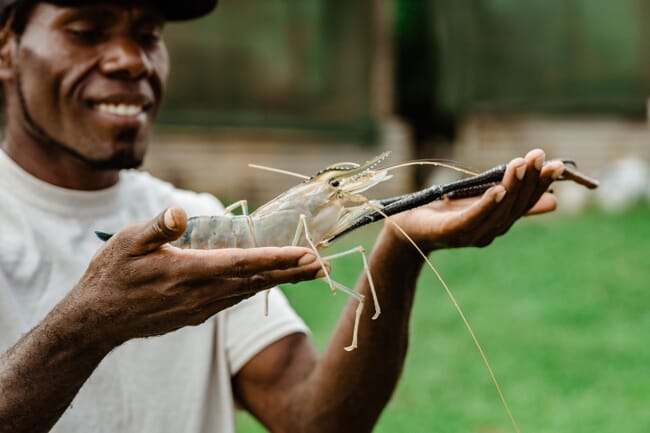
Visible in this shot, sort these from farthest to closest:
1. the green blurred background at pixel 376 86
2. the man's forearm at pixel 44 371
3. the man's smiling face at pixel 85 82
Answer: the green blurred background at pixel 376 86, the man's smiling face at pixel 85 82, the man's forearm at pixel 44 371

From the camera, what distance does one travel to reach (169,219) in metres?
1.81

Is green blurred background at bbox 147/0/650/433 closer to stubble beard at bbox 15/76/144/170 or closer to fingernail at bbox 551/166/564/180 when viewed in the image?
stubble beard at bbox 15/76/144/170

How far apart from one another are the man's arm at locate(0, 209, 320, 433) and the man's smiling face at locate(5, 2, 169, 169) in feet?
2.61

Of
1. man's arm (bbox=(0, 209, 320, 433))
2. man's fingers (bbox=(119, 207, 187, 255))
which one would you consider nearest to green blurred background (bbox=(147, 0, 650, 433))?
man's arm (bbox=(0, 209, 320, 433))

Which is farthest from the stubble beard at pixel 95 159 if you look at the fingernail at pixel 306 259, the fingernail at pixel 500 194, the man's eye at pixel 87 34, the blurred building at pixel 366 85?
the blurred building at pixel 366 85

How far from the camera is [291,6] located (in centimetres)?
1116

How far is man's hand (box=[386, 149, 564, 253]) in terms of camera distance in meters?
2.14

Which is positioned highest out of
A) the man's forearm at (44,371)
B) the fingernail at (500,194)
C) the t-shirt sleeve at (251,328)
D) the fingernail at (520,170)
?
the fingernail at (520,170)

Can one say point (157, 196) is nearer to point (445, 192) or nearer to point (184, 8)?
point (184, 8)

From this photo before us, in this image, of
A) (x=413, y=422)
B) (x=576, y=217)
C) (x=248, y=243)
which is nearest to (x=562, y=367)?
(x=413, y=422)

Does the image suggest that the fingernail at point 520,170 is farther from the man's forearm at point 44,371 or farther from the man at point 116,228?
the man's forearm at point 44,371

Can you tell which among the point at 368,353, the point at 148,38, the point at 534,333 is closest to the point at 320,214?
the point at 368,353

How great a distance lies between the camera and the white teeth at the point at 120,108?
2758mm

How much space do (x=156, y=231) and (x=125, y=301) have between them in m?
0.21
